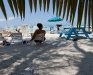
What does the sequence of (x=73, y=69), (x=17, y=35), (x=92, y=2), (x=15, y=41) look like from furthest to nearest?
1. (x=15, y=41)
2. (x=17, y=35)
3. (x=73, y=69)
4. (x=92, y=2)

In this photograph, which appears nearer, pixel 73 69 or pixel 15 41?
pixel 73 69

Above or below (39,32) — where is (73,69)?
below

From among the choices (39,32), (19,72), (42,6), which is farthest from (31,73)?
(39,32)

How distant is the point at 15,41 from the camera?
8.81 m

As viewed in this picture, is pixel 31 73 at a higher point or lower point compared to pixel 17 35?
lower

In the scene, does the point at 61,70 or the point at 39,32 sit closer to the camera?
the point at 61,70

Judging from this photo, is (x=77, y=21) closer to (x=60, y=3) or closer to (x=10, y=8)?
(x=60, y=3)

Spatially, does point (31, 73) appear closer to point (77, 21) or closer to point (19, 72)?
point (19, 72)

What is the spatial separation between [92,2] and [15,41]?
8.27 meters

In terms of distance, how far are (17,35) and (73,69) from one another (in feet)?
16.7

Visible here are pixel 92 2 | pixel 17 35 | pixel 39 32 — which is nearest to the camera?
pixel 92 2

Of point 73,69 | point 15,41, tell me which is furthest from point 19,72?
point 15,41

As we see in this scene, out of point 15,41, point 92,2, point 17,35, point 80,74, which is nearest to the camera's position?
point 92,2

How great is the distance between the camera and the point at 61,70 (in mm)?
3520
